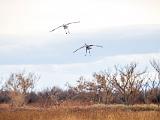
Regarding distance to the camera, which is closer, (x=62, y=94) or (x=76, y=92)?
(x=76, y=92)

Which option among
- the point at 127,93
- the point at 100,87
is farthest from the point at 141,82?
the point at 100,87

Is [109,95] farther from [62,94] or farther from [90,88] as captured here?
[62,94]

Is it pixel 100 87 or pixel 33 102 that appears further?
pixel 33 102

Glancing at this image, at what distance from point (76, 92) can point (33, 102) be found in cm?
667

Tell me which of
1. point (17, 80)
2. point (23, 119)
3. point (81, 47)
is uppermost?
point (17, 80)

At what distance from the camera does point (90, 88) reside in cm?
5556

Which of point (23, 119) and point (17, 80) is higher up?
point (17, 80)

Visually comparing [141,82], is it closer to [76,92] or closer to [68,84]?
[76,92]

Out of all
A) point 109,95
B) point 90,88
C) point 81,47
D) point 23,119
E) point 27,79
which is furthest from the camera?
point 27,79

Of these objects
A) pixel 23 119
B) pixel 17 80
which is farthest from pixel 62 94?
pixel 23 119

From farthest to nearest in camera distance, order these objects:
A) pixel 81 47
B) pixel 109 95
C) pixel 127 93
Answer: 1. pixel 109 95
2. pixel 127 93
3. pixel 81 47

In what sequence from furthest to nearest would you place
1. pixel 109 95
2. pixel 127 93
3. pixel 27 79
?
pixel 27 79 < pixel 109 95 < pixel 127 93

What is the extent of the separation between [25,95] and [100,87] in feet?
33.6

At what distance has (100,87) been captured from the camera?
5309 centimetres
